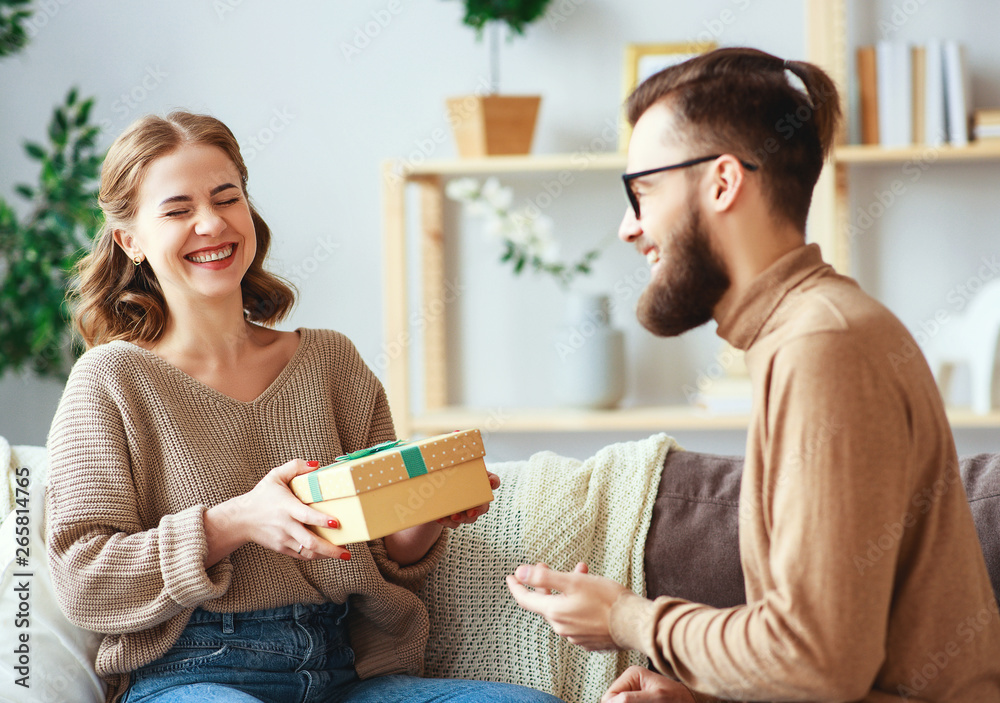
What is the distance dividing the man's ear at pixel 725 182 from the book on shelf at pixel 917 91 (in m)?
1.84

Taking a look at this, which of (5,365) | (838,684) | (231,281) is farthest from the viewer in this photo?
(5,365)

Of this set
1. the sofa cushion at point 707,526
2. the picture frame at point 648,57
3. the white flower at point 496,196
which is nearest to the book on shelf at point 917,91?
the picture frame at point 648,57

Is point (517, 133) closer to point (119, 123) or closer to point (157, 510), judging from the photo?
point (119, 123)

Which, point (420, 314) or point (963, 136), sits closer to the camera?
point (963, 136)

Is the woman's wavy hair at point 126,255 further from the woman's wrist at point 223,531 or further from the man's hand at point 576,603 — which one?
the man's hand at point 576,603

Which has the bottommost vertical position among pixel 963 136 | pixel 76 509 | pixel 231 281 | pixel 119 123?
pixel 76 509

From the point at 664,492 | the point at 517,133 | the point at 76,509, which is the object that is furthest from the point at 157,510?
the point at 517,133

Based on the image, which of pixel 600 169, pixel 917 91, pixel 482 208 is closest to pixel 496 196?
pixel 482 208

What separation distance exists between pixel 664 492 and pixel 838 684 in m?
0.69

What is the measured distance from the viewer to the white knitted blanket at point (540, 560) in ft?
4.92

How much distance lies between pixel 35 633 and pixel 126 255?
23.0 inches

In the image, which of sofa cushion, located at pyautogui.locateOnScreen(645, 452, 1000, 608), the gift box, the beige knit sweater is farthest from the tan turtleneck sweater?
the beige knit sweater

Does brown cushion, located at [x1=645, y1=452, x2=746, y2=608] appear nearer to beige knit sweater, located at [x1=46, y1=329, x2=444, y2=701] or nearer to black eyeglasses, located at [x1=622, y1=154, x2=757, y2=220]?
beige knit sweater, located at [x1=46, y1=329, x2=444, y2=701]

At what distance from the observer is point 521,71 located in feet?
9.39
